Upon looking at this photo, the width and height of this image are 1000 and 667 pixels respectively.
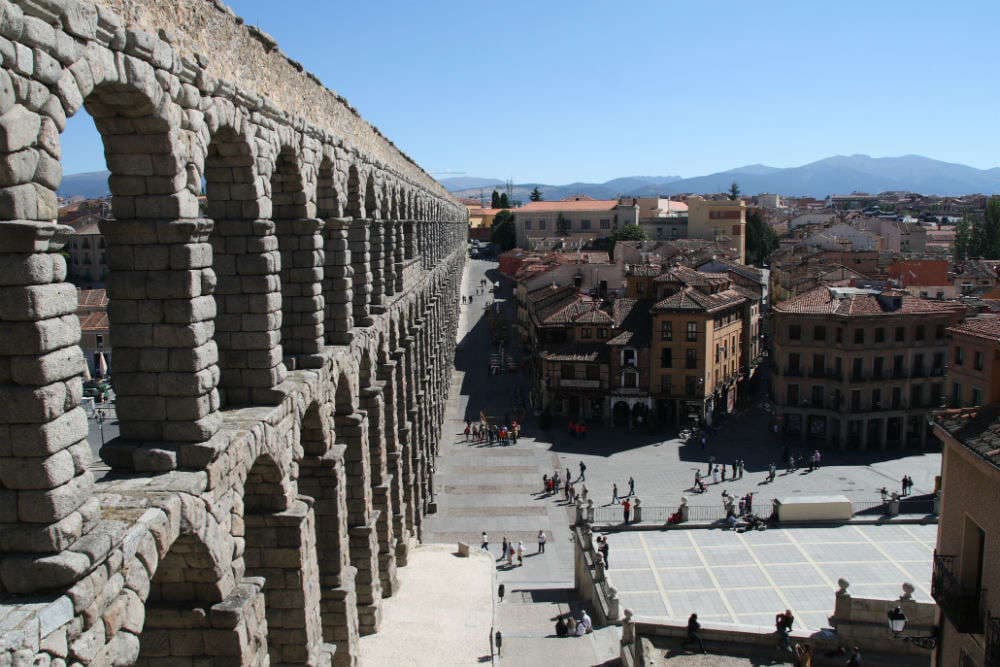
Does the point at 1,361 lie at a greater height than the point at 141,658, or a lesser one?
greater

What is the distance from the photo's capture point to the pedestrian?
87.8 ft

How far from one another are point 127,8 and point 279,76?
6781 millimetres

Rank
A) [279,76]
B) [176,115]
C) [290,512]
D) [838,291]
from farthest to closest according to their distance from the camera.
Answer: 1. [838,291]
2. [279,76]
3. [290,512]
4. [176,115]

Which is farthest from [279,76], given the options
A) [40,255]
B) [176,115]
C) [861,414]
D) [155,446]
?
[861,414]

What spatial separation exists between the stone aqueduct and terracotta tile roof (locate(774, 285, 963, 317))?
152 ft

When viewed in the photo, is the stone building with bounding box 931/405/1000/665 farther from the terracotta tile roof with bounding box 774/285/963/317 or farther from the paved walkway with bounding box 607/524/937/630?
the terracotta tile roof with bounding box 774/285/963/317

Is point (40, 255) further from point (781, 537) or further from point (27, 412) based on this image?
point (781, 537)

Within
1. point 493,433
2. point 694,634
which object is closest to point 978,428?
point 694,634

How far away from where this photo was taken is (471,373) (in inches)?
3113

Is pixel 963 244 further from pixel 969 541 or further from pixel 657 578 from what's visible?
pixel 969 541

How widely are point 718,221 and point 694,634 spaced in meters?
117

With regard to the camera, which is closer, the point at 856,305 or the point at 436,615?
the point at 436,615

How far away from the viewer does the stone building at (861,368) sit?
5922 centimetres

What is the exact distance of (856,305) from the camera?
59969 millimetres
